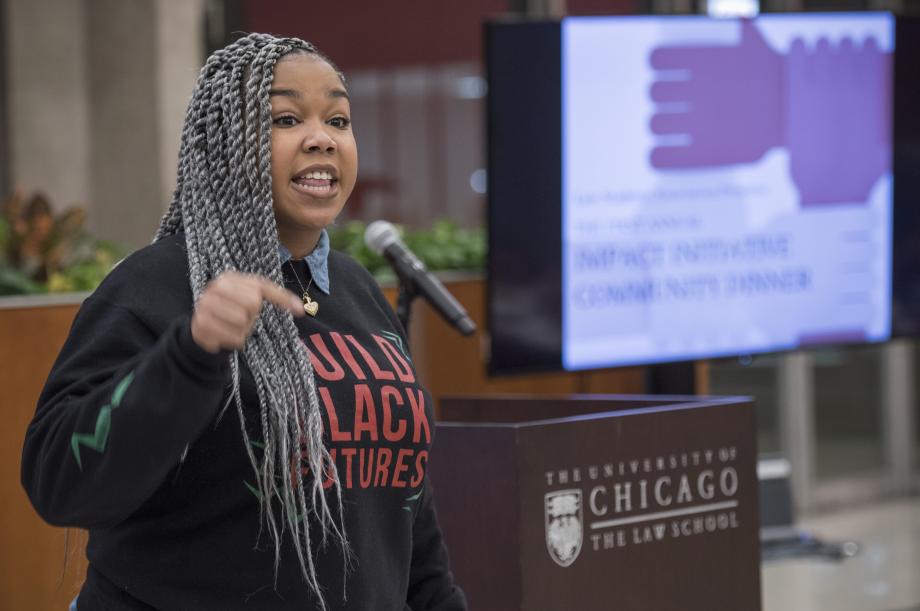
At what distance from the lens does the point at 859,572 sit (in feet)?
15.7

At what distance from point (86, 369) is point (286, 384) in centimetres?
23

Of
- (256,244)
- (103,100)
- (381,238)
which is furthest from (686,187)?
(103,100)

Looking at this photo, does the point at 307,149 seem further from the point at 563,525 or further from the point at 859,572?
the point at 859,572

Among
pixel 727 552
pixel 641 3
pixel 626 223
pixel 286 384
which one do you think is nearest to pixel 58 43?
pixel 641 3

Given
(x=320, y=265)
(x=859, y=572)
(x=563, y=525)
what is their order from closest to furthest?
(x=320, y=265)
(x=563, y=525)
(x=859, y=572)

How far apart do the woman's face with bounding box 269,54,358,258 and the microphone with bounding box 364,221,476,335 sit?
2.10 ft

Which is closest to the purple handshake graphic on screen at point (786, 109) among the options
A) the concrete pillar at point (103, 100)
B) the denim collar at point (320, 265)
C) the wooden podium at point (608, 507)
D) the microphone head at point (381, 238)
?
the wooden podium at point (608, 507)

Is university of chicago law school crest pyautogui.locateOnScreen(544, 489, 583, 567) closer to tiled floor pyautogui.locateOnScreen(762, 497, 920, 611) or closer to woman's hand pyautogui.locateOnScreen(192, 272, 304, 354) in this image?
woman's hand pyautogui.locateOnScreen(192, 272, 304, 354)

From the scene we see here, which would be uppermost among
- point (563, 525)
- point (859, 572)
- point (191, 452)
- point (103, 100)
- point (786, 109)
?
point (103, 100)

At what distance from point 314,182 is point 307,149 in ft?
0.14

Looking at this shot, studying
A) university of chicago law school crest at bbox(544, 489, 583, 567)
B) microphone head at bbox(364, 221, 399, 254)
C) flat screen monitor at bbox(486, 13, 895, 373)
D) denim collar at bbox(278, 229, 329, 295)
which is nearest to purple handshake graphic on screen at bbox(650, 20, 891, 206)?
flat screen monitor at bbox(486, 13, 895, 373)

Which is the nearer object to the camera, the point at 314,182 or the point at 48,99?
the point at 314,182

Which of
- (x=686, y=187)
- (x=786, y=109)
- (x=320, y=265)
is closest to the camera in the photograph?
(x=320, y=265)

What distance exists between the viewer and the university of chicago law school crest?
2.30 metres
